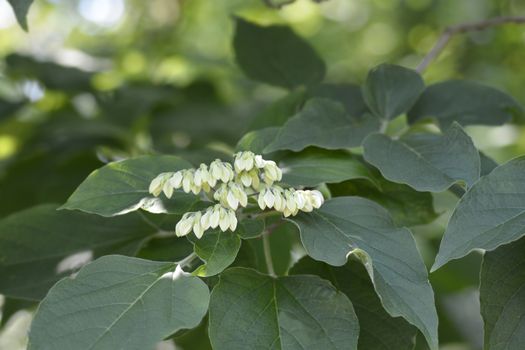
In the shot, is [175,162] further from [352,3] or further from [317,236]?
[352,3]

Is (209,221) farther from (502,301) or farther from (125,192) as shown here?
(502,301)

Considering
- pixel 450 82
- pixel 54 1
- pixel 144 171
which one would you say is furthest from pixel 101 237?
pixel 54 1

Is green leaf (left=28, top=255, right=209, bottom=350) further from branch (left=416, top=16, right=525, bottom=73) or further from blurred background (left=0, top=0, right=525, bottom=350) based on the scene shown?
branch (left=416, top=16, right=525, bottom=73)

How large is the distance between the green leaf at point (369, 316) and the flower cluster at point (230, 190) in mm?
140

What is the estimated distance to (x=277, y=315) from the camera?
77cm

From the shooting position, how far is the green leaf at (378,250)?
2.34ft

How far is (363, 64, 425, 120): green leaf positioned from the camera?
1.07m

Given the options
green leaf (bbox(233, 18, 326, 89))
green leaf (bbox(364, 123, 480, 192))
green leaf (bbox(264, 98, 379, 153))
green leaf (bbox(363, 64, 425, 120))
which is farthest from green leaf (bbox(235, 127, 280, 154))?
green leaf (bbox(233, 18, 326, 89))

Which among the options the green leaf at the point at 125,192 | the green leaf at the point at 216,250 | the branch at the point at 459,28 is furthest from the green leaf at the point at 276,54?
the green leaf at the point at 216,250

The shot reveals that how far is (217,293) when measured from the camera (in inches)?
29.7

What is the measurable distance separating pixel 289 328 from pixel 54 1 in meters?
2.71

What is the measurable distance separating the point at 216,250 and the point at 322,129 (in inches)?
11.2

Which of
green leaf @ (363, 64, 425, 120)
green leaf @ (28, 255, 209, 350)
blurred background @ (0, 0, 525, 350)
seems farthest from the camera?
blurred background @ (0, 0, 525, 350)

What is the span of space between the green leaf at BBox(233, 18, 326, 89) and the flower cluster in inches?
20.2
